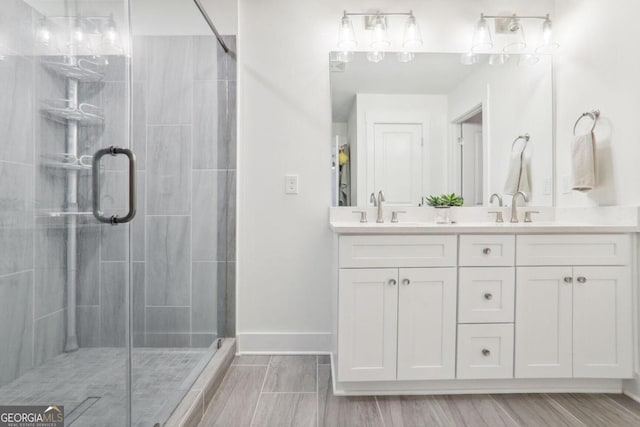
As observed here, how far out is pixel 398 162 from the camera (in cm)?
223

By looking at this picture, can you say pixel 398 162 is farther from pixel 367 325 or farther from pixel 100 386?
pixel 100 386

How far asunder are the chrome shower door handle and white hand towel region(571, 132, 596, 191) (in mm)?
2160

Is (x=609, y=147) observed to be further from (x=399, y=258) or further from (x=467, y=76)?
(x=399, y=258)

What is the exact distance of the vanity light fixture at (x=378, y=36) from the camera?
85.9 inches

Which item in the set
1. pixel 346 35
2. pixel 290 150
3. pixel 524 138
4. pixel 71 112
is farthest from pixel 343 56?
pixel 71 112

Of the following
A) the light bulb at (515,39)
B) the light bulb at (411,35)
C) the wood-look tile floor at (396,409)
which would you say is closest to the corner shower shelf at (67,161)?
the wood-look tile floor at (396,409)

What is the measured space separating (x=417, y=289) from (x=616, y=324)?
3.27 feet

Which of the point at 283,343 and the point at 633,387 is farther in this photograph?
the point at 283,343

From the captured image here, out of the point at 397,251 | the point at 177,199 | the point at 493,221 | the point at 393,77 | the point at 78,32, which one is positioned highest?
the point at 393,77

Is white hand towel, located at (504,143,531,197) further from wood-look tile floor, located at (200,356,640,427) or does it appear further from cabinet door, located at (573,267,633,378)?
wood-look tile floor, located at (200,356,640,427)

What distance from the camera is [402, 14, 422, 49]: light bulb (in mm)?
2182

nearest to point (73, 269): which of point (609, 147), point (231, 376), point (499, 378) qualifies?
point (231, 376)

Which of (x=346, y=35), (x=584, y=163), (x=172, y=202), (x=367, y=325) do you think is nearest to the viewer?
(x=172, y=202)

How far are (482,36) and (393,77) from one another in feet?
2.02
